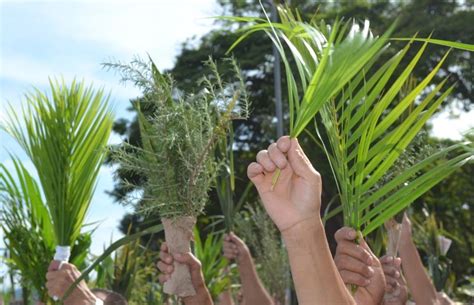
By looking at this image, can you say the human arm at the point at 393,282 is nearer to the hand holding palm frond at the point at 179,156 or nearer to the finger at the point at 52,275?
the hand holding palm frond at the point at 179,156

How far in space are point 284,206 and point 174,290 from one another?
4.06 feet

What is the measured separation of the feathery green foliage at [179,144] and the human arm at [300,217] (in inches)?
39.0

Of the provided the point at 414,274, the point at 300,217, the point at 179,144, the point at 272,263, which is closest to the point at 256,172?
the point at 300,217

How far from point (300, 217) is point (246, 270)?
2.40 metres

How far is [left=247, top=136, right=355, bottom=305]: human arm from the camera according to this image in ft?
5.61

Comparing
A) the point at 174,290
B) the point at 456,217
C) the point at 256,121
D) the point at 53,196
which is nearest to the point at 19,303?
the point at 53,196

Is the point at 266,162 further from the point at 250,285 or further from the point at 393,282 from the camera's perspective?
the point at 250,285

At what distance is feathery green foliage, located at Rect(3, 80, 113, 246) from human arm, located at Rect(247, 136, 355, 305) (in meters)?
2.19

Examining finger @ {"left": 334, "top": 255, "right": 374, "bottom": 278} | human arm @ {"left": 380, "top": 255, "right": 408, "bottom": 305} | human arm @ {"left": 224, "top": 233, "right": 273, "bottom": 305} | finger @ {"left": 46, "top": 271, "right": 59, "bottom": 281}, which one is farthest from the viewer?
human arm @ {"left": 224, "top": 233, "right": 273, "bottom": 305}

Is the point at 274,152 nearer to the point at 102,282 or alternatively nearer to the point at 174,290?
the point at 174,290

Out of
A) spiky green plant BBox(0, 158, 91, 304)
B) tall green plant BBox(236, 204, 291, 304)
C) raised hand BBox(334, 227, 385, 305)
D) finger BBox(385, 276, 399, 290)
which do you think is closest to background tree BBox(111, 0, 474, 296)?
tall green plant BBox(236, 204, 291, 304)

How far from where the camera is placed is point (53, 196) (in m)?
4.02

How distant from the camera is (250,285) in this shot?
4.10 m

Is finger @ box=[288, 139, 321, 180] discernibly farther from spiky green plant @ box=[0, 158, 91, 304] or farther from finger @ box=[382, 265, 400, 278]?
spiky green plant @ box=[0, 158, 91, 304]
